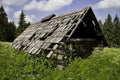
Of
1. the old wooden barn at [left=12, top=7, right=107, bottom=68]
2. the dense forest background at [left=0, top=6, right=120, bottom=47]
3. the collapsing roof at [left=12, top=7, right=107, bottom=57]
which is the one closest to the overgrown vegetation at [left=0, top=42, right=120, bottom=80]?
the old wooden barn at [left=12, top=7, right=107, bottom=68]

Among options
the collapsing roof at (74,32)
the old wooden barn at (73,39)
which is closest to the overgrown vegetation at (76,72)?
the old wooden barn at (73,39)

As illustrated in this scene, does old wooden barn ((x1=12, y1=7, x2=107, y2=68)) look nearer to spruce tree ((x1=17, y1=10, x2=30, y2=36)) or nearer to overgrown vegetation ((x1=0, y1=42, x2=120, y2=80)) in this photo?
overgrown vegetation ((x1=0, y1=42, x2=120, y2=80))

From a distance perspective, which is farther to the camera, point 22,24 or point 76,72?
point 22,24

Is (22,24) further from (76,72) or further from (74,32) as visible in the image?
(76,72)

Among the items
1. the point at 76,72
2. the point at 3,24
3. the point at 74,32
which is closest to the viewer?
the point at 76,72

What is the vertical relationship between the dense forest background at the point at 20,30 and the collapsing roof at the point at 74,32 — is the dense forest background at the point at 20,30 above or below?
below

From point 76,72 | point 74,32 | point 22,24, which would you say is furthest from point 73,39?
point 22,24

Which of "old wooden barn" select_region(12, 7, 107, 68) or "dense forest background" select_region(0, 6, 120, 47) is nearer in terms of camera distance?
"old wooden barn" select_region(12, 7, 107, 68)

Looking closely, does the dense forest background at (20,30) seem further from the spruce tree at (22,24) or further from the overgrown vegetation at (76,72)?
the overgrown vegetation at (76,72)

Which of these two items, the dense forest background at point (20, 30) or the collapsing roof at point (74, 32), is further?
the dense forest background at point (20, 30)

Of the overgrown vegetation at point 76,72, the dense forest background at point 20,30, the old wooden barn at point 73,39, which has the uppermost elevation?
the old wooden barn at point 73,39

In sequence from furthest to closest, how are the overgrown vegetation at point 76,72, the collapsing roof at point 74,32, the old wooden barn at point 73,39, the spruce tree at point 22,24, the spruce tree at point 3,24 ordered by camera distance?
the spruce tree at point 22,24
the spruce tree at point 3,24
the collapsing roof at point 74,32
the old wooden barn at point 73,39
the overgrown vegetation at point 76,72

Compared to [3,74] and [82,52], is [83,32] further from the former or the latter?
[3,74]

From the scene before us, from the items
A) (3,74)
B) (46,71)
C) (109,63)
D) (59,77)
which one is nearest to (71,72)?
(59,77)
